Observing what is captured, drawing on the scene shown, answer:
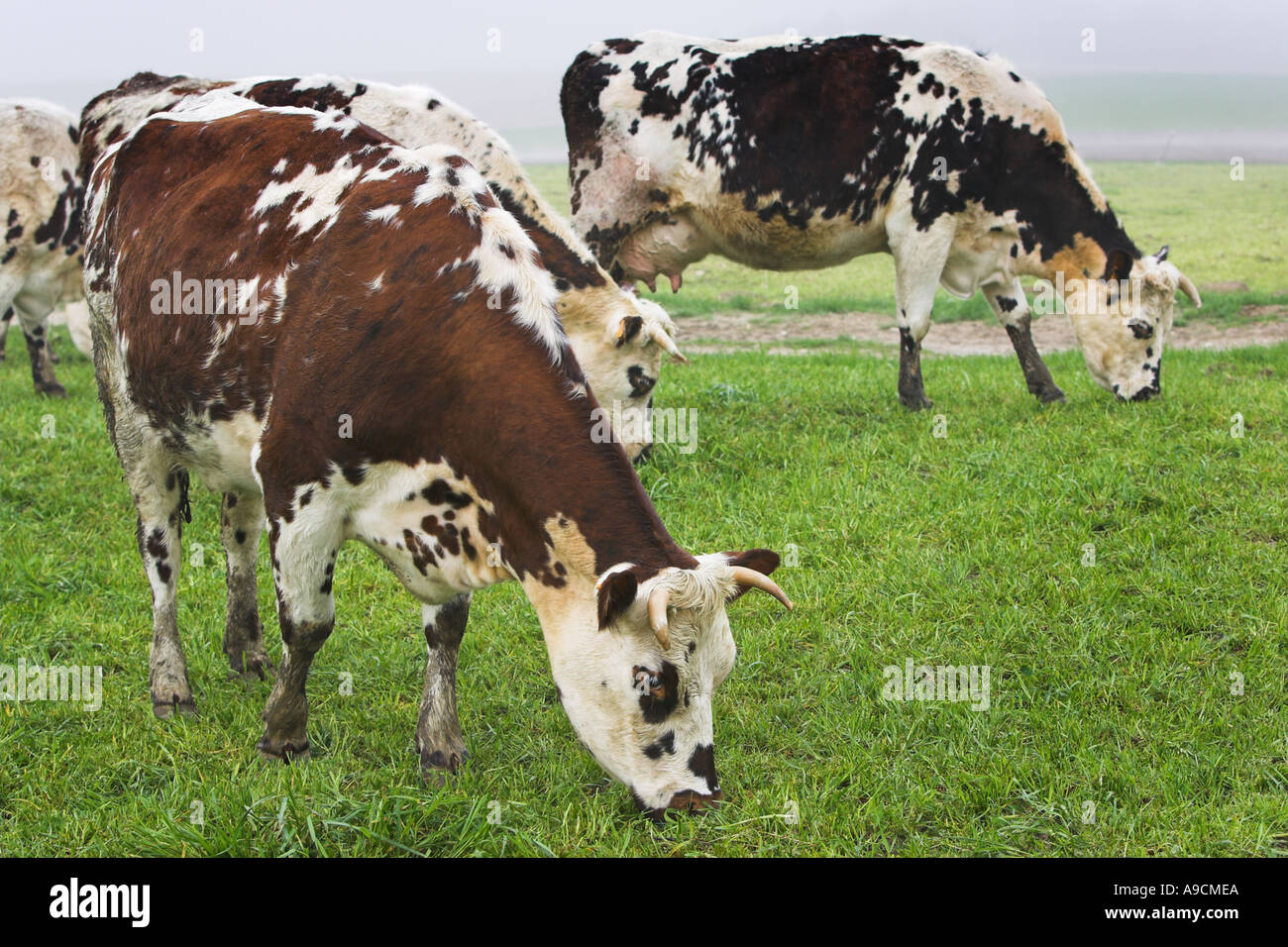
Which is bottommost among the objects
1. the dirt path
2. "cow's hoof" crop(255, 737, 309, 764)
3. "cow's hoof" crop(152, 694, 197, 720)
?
"cow's hoof" crop(152, 694, 197, 720)

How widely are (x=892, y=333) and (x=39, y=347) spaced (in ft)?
35.4

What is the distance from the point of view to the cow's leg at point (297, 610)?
4.29m

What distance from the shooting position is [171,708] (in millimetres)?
5258

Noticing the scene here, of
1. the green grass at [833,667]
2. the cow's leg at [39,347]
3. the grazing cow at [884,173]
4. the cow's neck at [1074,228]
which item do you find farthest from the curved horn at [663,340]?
the cow's leg at [39,347]

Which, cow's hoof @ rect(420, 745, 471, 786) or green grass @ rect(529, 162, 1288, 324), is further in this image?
green grass @ rect(529, 162, 1288, 324)

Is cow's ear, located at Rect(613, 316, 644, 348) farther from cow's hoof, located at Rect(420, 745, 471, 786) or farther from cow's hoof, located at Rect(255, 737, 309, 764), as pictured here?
cow's hoof, located at Rect(255, 737, 309, 764)

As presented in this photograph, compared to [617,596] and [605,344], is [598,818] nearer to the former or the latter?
[617,596]

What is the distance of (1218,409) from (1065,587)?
366cm

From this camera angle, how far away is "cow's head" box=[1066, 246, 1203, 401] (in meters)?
9.54

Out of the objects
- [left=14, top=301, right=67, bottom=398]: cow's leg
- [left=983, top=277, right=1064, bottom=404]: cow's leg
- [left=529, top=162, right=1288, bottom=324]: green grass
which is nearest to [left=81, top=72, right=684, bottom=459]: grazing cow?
[left=14, top=301, right=67, bottom=398]: cow's leg

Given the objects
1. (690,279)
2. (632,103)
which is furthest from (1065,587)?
(690,279)

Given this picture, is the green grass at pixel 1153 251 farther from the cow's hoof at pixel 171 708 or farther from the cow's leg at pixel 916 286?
the cow's hoof at pixel 171 708

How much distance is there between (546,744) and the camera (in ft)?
15.9

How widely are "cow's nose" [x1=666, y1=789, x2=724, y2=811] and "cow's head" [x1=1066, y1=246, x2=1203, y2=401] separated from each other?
690 cm
